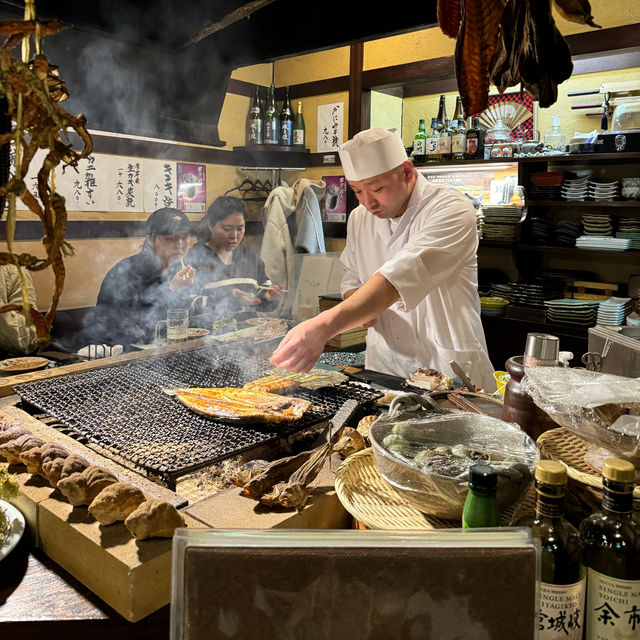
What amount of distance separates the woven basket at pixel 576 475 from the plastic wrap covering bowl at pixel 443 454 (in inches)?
3.1

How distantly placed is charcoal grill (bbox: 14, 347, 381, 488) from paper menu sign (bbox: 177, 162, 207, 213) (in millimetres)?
4134

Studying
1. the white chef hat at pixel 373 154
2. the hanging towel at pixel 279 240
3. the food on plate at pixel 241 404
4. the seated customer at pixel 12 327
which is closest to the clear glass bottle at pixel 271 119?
the hanging towel at pixel 279 240

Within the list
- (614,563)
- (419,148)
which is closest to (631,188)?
(419,148)

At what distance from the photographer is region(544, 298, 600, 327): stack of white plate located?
494 centimetres

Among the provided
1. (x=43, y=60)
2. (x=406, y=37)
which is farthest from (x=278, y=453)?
(x=406, y=37)

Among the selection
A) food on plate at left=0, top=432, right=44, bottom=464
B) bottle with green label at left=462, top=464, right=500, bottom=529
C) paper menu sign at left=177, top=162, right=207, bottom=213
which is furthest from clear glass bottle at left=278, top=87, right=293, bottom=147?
bottle with green label at left=462, top=464, right=500, bottom=529

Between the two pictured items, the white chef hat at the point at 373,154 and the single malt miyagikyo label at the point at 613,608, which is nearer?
the single malt miyagikyo label at the point at 613,608

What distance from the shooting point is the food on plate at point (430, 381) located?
233 cm

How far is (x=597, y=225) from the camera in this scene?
4.92 meters

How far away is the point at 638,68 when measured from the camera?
5.07m

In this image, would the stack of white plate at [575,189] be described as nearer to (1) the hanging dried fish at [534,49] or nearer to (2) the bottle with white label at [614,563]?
(1) the hanging dried fish at [534,49]

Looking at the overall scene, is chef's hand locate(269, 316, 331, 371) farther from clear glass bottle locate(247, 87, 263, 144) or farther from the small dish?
clear glass bottle locate(247, 87, 263, 144)

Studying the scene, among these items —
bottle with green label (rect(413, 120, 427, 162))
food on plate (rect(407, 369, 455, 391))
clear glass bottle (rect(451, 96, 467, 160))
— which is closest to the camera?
food on plate (rect(407, 369, 455, 391))

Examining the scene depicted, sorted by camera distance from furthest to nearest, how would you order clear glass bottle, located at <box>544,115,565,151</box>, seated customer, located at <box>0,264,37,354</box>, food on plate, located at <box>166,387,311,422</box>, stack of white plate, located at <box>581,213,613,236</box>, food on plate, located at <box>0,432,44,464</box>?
clear glass bottle, located at <box>544,115,565,151</box>
stack of white plate, located at <box>581,213,613,236</box>
seated customer, located at <box>0,264,37,354</box>
food on plate, located at <box>166,387,311,422</box>
food on plate, located at <box>0,432,44,464</box>
